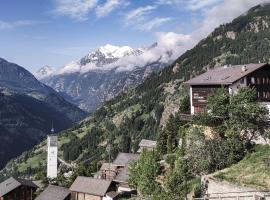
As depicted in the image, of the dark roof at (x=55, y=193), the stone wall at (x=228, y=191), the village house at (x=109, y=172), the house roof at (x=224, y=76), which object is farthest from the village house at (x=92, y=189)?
the stone wall at (x=228, y=191)

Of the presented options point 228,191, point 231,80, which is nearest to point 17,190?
point 231,80

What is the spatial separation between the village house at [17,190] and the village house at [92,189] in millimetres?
24475

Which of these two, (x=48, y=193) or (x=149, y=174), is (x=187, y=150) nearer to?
(x=149, y=174)

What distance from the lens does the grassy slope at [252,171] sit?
5581cm

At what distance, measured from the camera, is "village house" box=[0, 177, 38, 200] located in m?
128

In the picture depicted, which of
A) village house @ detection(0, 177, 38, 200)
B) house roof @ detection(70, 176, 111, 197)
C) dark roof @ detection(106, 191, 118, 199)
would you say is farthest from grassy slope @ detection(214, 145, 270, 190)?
village house @ detection(0, 177, 38, 200)

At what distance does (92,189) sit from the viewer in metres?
109

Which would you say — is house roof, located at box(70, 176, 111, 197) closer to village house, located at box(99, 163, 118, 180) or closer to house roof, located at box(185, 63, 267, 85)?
village house, located at box(99, 163, 118, 180)

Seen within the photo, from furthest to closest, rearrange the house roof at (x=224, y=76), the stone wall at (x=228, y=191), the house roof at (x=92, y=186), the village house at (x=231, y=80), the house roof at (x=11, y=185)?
the house roof at (x=11, y=185)
the house roof at (x=92, y=186)
the village house at (x=231, y=80)
the house roof at (x=224, y=76)
the stone wall at (x=228, y=191)

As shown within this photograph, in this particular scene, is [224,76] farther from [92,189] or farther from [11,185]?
[11,185]

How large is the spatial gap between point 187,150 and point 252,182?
63.4 ft

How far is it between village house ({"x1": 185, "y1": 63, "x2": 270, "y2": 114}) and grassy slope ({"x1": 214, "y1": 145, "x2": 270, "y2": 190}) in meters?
22.8

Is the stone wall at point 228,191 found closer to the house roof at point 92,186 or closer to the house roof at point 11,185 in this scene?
the house roof at point 92,186

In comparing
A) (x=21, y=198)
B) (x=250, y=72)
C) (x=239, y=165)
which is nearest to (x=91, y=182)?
(x=21, y=198)
